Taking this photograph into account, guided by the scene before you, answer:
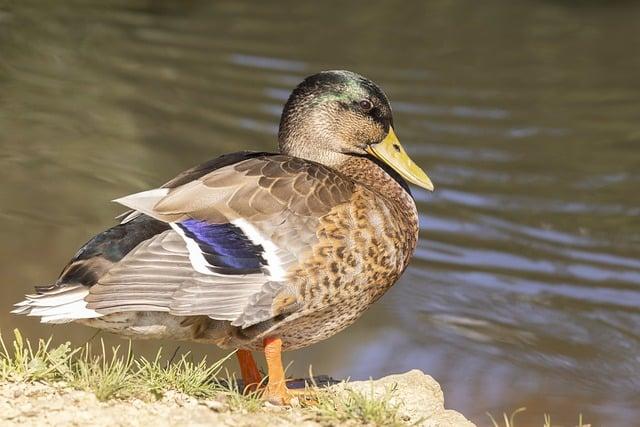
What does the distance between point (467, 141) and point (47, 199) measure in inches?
131

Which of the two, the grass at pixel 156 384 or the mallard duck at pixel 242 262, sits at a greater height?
the mallard duck at pixel 242 262

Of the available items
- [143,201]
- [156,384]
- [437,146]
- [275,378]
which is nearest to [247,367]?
[275,378]

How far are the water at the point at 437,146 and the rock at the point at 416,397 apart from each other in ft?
3.87

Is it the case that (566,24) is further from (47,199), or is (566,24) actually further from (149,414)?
(149,414)

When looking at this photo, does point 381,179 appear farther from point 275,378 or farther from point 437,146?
point 437,146

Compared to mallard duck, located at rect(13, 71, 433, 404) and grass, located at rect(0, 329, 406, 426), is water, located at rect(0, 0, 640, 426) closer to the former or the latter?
mallard duck, located at rect(13, 71, 433, 404)


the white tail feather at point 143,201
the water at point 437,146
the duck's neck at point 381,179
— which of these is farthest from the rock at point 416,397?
the water at point 437,146

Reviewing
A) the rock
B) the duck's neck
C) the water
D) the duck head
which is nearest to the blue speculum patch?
the rock

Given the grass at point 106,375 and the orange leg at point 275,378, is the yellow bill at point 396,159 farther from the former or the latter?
the grass at point 106,375

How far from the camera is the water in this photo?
653 centimetres

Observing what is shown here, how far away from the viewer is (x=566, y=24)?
12992 mm

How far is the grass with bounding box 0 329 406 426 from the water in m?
2.04

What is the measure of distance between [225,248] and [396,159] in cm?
118

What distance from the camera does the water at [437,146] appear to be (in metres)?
6.53
